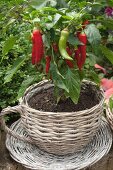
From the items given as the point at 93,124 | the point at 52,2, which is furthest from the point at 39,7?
the point at 93,124

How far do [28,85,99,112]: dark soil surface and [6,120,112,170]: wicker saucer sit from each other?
194 mm

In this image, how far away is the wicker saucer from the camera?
5.30 feet

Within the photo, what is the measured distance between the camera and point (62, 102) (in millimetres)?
1696

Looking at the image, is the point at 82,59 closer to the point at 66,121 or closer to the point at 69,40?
the point at 69,40

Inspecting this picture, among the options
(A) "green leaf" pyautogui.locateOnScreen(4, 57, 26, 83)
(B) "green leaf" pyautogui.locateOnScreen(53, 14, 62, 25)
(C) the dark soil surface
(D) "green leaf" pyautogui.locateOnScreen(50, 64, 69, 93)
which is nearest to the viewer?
(B) "green leaf" pyautogui.locateOnScreen(53, 14, 62, 25)

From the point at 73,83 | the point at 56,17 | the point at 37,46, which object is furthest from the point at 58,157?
the point at 56,17

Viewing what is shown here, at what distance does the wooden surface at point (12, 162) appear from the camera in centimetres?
173

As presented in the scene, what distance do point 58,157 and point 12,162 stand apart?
8.8 inches

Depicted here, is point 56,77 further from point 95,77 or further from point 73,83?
point 95,77

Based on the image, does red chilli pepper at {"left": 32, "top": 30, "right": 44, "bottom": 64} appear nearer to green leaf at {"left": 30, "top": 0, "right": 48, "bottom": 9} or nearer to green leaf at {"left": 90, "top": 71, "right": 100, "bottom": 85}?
green leaf at {"left": 30, "top": 0, "right": 48, "bottom": 9}

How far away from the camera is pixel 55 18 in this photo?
1.34 m

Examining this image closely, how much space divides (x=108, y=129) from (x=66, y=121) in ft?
1.28

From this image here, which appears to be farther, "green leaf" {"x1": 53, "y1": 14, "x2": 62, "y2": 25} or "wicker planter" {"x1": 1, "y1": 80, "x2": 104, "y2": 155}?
"wicker planter" {"x1": 1, "y1": 80, "x2": 104, "y2": 155}

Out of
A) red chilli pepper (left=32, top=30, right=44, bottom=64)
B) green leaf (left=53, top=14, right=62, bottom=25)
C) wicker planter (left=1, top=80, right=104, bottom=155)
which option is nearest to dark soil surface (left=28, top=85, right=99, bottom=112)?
wicker planter (left=1, top=80, right=104, bottom=155)
